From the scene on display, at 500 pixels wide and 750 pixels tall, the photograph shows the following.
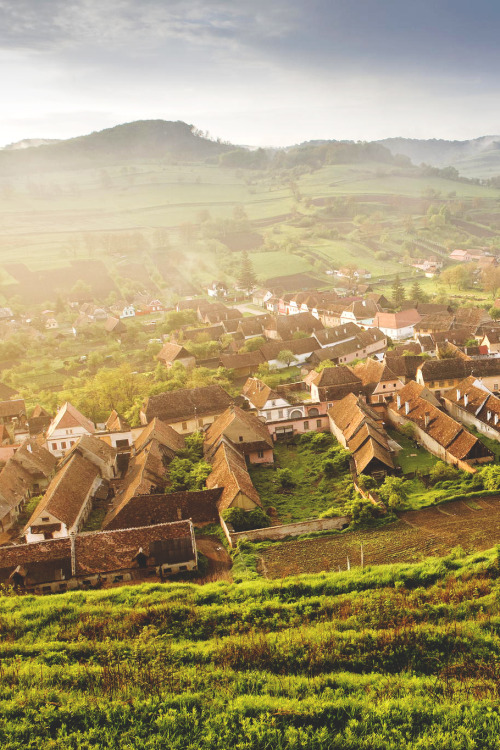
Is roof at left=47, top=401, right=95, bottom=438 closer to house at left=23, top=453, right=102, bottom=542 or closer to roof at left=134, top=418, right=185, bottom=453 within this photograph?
roof at left=134, top=418, right=185, bottom=453

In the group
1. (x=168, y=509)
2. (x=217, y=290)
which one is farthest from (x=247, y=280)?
(x=168, y=509)

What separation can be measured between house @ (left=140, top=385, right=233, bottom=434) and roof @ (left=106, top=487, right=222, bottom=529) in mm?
10120

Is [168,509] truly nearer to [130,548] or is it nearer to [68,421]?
[130,548]

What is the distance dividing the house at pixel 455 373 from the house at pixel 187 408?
1326 centimetres

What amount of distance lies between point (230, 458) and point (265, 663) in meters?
13.8

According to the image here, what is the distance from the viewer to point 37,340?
207 ft

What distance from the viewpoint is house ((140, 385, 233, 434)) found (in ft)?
107

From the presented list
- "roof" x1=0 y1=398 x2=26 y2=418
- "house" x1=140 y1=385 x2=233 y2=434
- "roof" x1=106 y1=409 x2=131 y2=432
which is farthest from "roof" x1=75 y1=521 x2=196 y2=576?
"roof" x1=0 y1=398 x2=26 y2=418

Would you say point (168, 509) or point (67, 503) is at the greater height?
point (67, 503)

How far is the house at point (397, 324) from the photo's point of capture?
56.2 meters

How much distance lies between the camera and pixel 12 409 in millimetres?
37250

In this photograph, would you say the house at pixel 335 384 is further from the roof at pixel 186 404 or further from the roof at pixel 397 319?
the roof at pixel 397 319

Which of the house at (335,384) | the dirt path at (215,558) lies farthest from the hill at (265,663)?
the house at (335,384)

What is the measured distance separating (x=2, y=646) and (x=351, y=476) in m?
16.0
